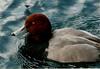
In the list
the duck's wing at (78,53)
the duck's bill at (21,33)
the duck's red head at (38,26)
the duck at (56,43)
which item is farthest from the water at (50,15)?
the duck's wing at (78,53)

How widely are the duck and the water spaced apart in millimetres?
304

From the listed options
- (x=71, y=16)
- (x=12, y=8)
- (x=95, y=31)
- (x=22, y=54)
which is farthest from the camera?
(x=12, y=8)

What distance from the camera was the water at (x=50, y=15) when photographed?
24.1ft

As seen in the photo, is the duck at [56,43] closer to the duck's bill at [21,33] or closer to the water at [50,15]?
the duck's bill at [21,33]

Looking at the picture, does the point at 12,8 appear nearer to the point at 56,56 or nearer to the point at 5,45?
the point at 5,45

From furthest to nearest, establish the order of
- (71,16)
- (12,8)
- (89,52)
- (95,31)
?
1. (12,8)
2. (71,16)
3. (95,31)
4. (89,52)

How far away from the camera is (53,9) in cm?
885

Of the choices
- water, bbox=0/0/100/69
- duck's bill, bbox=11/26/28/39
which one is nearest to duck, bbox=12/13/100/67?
duck's bill, bbox=11/26/28/39

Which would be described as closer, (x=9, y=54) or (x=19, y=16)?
(x=9, y=54)

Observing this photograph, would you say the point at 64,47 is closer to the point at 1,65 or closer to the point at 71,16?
the point at 1,65

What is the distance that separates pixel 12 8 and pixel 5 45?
5.97 feet

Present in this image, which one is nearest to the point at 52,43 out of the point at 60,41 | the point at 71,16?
the point at 60,41

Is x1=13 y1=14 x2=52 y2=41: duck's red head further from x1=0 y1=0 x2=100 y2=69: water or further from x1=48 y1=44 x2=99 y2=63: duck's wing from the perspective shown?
x1=48 y1=44 x2=99 y2=63: duck's wing

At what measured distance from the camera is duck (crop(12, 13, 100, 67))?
6453 mm
